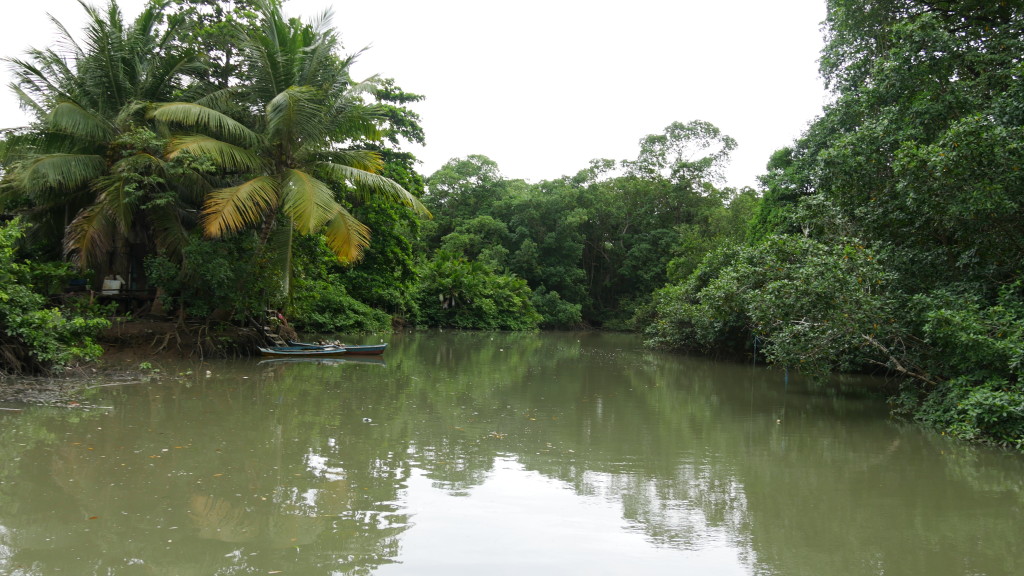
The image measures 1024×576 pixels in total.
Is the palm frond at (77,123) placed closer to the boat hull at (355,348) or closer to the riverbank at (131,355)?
the riverbank at (131,355)

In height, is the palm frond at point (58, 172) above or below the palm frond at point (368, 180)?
below

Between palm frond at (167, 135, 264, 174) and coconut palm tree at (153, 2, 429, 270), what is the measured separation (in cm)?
2

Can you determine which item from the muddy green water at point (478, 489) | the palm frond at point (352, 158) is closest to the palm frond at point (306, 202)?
the palm frond at point (352, 158)

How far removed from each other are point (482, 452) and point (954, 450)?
5964 mm

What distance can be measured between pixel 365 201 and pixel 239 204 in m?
3.71

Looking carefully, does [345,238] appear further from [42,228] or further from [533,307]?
[533,307]

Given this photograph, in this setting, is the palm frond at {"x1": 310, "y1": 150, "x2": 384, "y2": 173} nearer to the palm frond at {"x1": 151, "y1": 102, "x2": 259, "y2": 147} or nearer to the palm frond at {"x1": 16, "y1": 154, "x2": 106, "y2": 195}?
the palm frond at {"x1": 151, "y1": 102, "x2": 259, "y2": 147}

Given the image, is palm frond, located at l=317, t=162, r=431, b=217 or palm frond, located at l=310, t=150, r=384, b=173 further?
palm frond, located at l=310, t=150, r=384, b=173

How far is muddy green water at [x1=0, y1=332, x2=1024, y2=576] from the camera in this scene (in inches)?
176

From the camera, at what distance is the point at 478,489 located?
237 inches

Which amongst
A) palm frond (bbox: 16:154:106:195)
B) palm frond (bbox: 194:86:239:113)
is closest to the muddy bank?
palm frond (bbox: 16:154:106:195)

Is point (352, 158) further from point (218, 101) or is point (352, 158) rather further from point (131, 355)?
point (131, 355)

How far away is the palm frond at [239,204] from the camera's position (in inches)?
510

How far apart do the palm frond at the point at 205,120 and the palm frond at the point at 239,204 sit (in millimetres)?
1044
